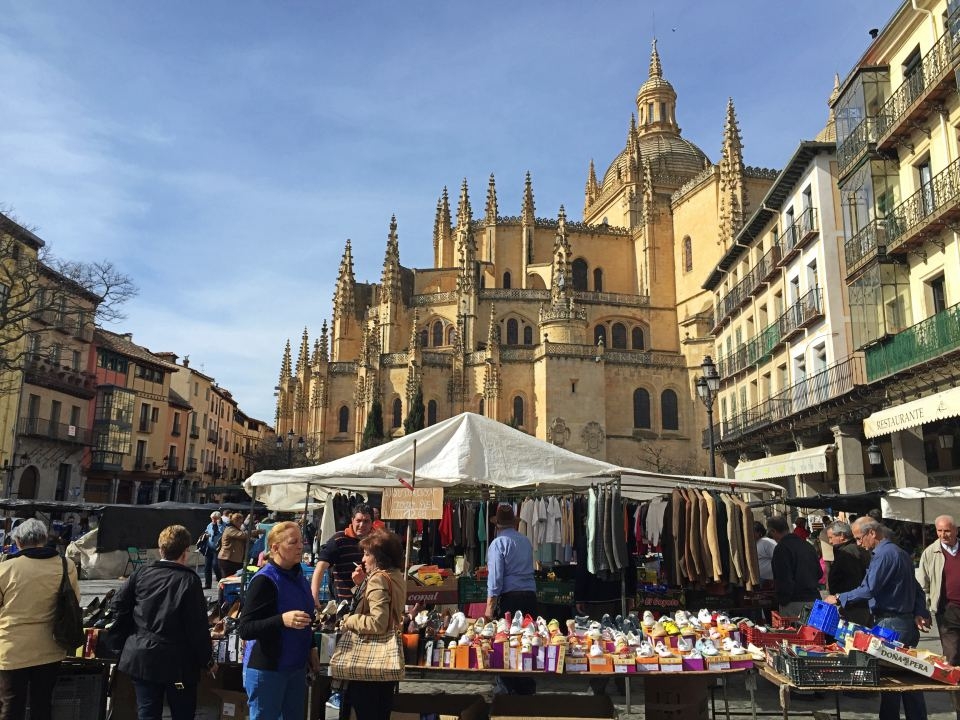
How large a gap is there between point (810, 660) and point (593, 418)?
35.3m

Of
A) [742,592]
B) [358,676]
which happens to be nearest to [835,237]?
[742,592]

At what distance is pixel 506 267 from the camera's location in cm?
4825

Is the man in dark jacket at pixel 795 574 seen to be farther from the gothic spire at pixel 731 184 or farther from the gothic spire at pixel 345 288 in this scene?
the gothic spire at pixel 345 288

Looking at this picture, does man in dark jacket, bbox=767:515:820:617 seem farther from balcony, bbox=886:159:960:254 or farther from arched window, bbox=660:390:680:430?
arched window, bbox=660:390:680:430

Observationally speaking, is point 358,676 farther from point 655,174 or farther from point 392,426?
point 655,174

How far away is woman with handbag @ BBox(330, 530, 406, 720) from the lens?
427 centimetres

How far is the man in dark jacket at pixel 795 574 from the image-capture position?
7.44m

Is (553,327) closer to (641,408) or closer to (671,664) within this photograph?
(641,408)

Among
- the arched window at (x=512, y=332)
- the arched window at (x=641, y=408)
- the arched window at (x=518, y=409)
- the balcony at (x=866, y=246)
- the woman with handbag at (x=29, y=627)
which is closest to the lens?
the woman with handbag at (x=29, y=627)

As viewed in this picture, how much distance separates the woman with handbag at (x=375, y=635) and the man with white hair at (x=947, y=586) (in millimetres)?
4590

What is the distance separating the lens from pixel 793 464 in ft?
63.5

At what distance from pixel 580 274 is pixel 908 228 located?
3374 centimetres

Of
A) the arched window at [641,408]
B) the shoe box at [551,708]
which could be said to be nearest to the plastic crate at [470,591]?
the shoe box at [551,708]

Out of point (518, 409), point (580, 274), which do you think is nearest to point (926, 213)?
point (518, 409)
